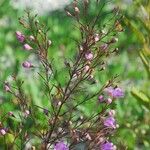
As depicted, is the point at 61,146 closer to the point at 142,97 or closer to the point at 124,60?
the point at 142,97

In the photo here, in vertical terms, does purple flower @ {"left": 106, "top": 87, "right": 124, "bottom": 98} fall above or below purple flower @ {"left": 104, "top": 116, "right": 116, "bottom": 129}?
above

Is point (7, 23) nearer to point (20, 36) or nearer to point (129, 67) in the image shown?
point (129, 67)

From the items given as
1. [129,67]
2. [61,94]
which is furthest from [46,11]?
[61,94]

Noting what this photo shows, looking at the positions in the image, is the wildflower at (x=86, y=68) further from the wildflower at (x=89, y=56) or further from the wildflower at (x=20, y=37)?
the wildflower at (x=20, y=37)

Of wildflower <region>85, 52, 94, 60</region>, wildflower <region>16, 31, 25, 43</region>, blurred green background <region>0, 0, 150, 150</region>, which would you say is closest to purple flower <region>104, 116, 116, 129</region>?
wildflower <region>85, 52, 94, 60</region>

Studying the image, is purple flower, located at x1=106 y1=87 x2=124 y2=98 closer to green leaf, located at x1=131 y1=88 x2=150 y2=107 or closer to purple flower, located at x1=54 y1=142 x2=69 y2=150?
purple flower, located at x1=54 y1=142 x2=69 y2=150

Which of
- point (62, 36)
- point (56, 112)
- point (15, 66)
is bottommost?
point (56, 112)

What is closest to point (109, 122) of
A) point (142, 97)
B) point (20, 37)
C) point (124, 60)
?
point (20, 37)

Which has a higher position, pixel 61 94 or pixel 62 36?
pixel 62 36

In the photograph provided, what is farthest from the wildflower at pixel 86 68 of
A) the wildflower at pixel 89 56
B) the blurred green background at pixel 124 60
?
the blurred green background at pixel 124 60
